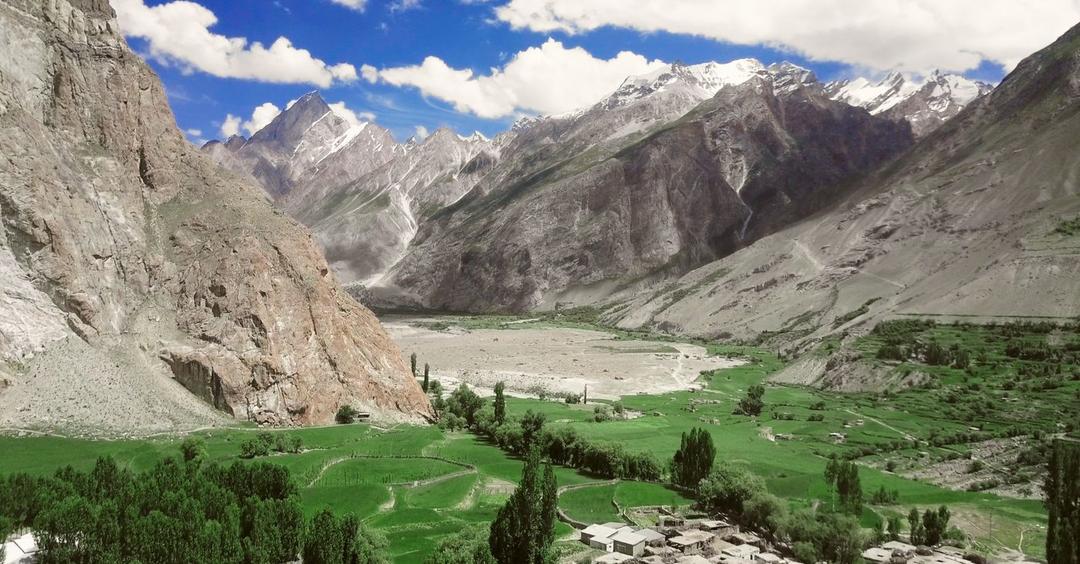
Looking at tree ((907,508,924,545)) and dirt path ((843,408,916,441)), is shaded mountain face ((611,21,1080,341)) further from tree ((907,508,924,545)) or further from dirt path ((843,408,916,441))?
tree ((907,508,924,545))

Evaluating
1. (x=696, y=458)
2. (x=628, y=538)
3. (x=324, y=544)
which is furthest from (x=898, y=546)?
(x=324, y=544)

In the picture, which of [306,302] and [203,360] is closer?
[203,360]

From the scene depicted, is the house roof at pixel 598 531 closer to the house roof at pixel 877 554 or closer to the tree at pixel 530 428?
the house roof at pixel 877 554

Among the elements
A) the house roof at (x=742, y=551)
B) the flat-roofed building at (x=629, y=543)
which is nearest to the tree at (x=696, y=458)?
the house roof at (x=742, y=551)

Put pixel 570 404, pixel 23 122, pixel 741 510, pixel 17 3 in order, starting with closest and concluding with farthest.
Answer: pixel 741 510, pixel 23 122, pixel 17 3, pixel 570 404

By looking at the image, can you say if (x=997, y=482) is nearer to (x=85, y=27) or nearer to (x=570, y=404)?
(x=570, y=404)

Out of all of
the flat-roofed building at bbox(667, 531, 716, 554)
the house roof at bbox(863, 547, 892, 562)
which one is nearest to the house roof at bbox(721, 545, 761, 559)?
the flat-roofed building at bbox(667, 531, 716, 554)

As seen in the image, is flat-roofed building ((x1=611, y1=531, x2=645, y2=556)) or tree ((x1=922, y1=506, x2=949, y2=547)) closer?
flat-roofed building ((x1=611, y1=531, x2=645, y2=556))

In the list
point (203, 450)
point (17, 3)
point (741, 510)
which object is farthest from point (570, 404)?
point (17, 3)
